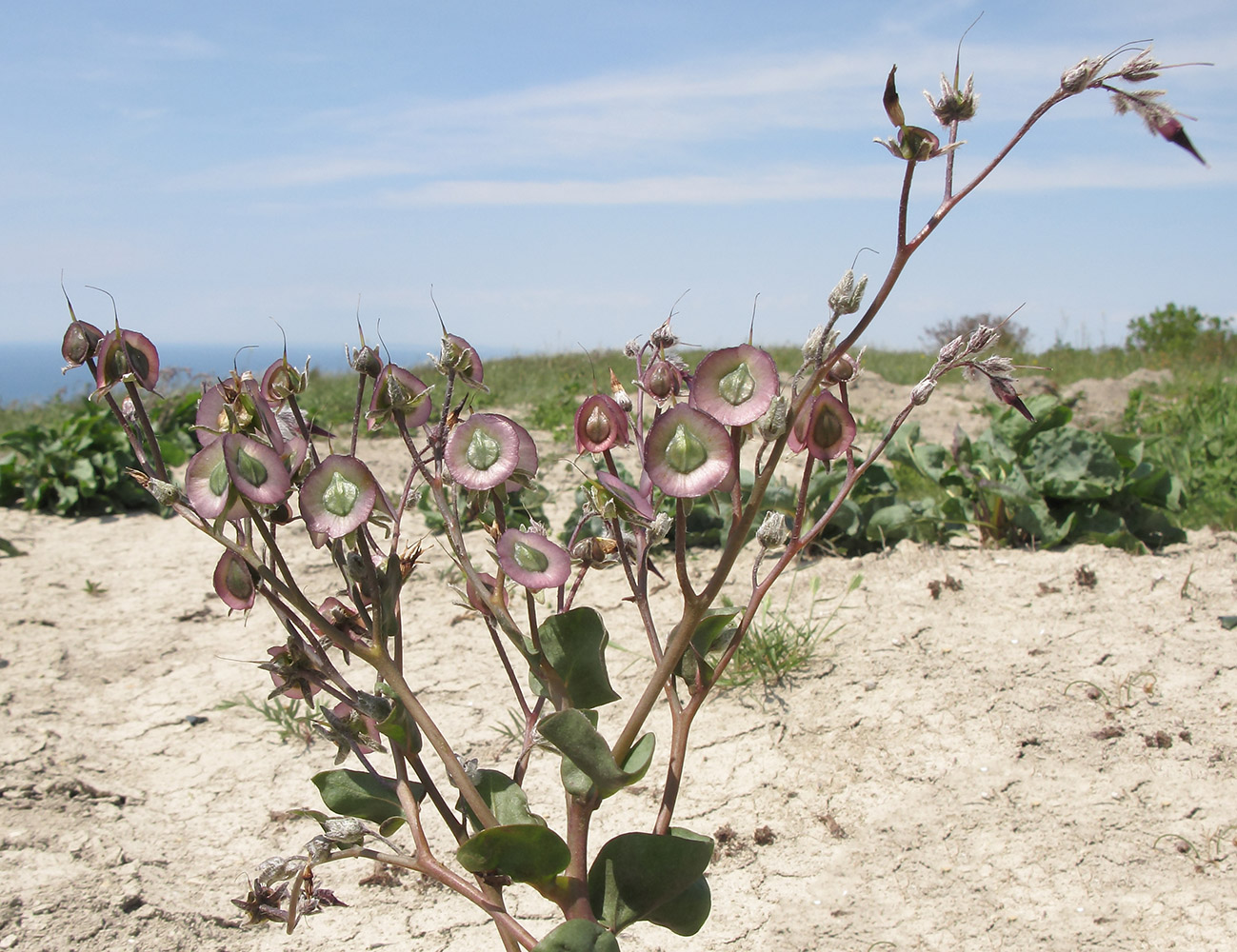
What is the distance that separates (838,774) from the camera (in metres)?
2.27

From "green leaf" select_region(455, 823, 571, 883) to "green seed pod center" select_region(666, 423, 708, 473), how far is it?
0.43 meters

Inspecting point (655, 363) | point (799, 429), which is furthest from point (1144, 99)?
point (655, 363)

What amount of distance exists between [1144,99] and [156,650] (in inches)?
130

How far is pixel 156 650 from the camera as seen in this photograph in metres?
3.28

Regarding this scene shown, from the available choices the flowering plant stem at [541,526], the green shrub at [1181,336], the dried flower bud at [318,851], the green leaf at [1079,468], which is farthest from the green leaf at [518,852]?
the green shrub at [1181,336]

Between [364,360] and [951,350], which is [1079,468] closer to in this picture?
[951,350]

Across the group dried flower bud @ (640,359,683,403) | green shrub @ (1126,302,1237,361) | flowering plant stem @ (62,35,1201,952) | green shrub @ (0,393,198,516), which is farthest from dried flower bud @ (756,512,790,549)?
green shrub @ (1126,302,1237,361)

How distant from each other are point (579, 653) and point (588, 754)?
0.18 metres

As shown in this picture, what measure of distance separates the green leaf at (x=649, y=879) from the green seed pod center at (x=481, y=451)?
1.55 feet

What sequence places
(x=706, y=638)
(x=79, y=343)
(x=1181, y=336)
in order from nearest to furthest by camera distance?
(x=79, y=343) → (x=706, y=638) → (x=1181, y=336)

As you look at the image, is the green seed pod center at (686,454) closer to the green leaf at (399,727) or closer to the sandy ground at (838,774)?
the green leaf at (399,727)

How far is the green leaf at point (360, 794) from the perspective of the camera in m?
1.21

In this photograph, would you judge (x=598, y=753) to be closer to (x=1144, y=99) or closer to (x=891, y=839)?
(x=1144, y=99)

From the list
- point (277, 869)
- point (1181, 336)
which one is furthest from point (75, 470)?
point (1181, 336)
